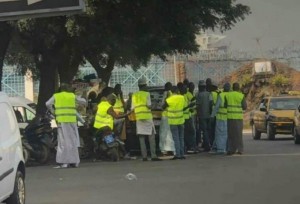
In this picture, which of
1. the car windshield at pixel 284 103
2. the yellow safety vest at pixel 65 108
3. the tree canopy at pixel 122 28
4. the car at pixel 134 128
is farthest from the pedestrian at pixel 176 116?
the car windshield at pixel 284 103

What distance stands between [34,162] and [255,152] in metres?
6.02

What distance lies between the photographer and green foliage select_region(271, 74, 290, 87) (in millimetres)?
38875

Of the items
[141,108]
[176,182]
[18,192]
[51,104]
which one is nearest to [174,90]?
[141,108]

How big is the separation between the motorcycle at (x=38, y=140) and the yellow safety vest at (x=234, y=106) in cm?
461

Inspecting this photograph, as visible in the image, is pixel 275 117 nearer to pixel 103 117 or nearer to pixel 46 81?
pixel 46 81

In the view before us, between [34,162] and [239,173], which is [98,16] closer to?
[34,162]

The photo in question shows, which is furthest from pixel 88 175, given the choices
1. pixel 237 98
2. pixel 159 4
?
pixel 159 4

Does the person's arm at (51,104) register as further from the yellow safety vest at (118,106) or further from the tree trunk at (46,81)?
the tree trunk at (46,81)

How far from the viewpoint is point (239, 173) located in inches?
531

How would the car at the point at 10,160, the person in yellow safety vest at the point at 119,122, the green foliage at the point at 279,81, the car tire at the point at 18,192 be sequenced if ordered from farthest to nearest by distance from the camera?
the green foliage at the point at 279,81 < the person in yellow safety vest at the point at 119,122 < the car tire at the point at 18,192 < the car at the point at 10,160

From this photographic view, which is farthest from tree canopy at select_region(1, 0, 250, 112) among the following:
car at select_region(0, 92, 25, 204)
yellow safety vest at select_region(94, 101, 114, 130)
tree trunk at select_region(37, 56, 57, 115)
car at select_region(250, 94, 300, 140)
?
car at select_region(0, 92, 25, 204)

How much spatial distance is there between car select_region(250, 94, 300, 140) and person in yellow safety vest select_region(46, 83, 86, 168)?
35.7ft

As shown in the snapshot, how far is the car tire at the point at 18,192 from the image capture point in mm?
9615

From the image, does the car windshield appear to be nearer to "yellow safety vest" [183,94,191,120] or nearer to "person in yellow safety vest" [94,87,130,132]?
"yellow safety vest" [183,94,191,120]
